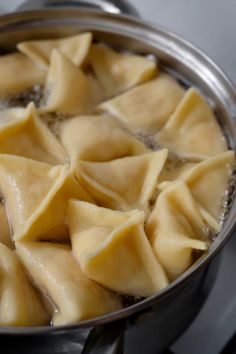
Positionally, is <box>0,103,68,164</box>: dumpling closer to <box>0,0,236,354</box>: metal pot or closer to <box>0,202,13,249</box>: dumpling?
<box>0,202,13,249</box>: dumpling

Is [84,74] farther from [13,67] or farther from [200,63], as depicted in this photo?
[200,63]

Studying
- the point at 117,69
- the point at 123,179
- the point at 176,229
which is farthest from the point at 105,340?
the point at 117,69

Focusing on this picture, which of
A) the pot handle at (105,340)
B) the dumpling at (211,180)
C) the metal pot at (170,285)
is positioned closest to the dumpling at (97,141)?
the dumpling at (211,180)

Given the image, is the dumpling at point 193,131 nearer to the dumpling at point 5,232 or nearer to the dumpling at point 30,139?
the dumpling at point 30,139

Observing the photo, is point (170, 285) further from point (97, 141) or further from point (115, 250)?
point (97, 141)

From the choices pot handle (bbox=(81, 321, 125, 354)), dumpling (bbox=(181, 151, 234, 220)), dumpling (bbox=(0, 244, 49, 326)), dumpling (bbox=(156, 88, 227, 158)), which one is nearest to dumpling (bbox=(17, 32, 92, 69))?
dumpling (bbox=(156, 88, 227, 158))

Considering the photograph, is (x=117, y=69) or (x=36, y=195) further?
(x=117, y=69)

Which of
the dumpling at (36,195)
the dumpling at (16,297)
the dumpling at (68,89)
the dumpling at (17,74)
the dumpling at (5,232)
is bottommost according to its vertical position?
the dumpling at (16,297)
